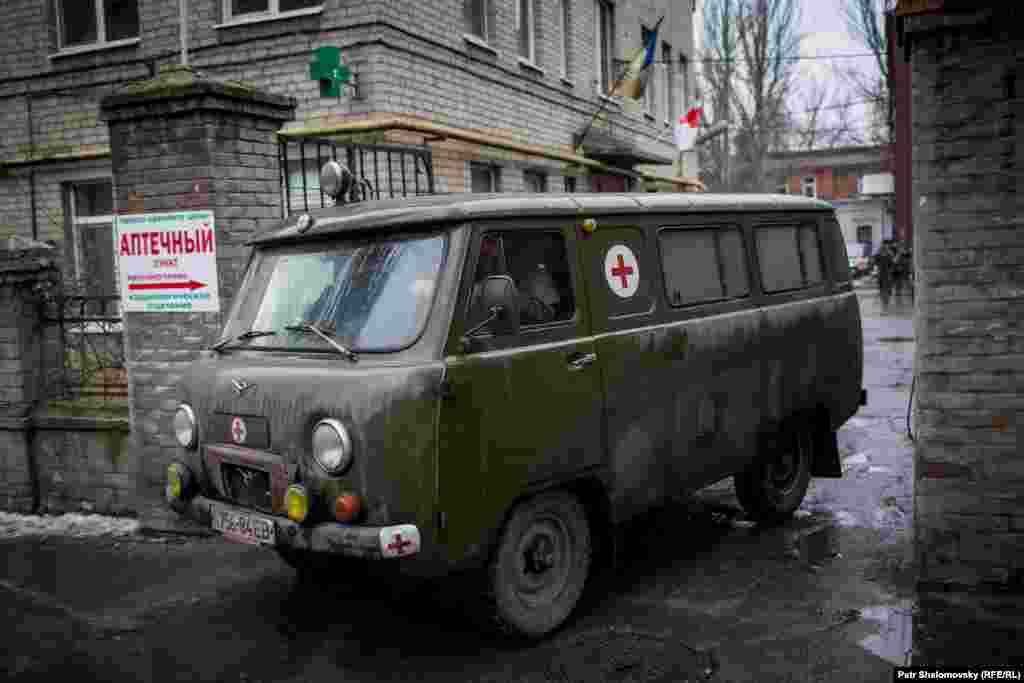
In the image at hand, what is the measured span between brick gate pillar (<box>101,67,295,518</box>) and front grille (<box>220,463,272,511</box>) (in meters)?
1.93

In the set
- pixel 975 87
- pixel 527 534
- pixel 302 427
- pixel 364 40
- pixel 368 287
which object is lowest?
pixel 527 534

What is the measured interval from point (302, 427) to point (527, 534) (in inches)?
48.7

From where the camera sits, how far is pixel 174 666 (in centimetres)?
450

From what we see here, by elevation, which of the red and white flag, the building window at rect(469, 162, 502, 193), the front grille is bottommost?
the front grille

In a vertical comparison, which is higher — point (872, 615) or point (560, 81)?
point (560, 81)

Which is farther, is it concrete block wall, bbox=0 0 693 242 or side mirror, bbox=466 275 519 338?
concrete block wall, bbox=0 0 693 242

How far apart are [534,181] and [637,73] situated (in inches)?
101

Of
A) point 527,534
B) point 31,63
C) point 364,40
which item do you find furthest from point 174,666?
point 31,63

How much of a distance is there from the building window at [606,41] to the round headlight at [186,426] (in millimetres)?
13532

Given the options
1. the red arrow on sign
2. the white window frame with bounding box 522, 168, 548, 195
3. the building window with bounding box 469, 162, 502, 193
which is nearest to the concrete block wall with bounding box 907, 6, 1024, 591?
the red arrow on sign

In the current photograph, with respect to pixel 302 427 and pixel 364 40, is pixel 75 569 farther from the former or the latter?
pixel 364 40

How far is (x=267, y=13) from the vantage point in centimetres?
1061

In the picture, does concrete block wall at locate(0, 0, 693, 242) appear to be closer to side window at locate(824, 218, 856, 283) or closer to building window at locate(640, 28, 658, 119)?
side window at locate(824, 218, 856, 283)

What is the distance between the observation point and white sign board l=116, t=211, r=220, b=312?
21.6 ft
